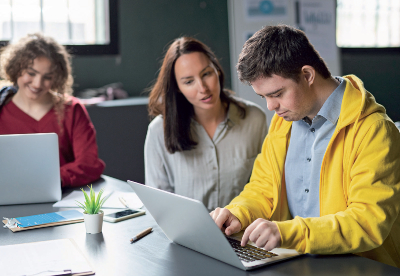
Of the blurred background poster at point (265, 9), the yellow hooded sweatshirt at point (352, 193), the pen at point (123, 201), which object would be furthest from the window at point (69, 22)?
the yellow hooded sweatshirt at point (352, 193)

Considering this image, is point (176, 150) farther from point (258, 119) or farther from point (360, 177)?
point (360, 177)

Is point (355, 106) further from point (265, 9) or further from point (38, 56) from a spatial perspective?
point (265, 9)

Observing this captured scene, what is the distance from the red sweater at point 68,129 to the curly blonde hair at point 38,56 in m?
0.06

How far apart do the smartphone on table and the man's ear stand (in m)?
0.68

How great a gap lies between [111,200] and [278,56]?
832mm

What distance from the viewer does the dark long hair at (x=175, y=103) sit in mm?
2020

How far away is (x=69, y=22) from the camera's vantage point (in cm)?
369

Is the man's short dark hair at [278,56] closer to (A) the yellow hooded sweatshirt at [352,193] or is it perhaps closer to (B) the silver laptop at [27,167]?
(A) the yellow hooded sweatshirt at [352,193]

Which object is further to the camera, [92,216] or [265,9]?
[265,9]

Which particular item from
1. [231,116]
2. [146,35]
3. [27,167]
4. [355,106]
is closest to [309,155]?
[355,106]

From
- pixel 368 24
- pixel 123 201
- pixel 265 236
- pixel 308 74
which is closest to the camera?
pixel 265 236

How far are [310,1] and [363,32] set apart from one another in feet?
3.49

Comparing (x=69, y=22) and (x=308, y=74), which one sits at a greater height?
(x=69, y=22)

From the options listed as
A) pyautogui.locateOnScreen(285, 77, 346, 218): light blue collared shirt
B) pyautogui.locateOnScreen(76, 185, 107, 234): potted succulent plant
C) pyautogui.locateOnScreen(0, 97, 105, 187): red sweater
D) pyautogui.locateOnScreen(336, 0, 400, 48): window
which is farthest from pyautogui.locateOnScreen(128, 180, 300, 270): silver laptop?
pyautogui.locateOnScreen(336, 0, 400, 48): window
